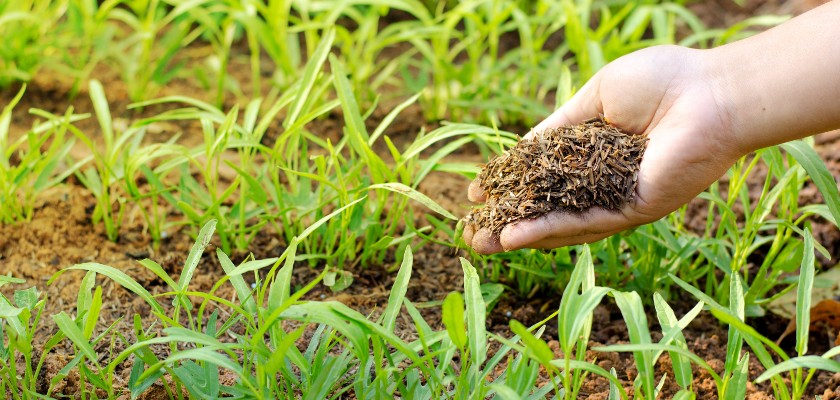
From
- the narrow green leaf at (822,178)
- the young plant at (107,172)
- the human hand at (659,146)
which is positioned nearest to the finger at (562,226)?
the human hand at (659,146)

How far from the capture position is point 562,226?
5.55 feet

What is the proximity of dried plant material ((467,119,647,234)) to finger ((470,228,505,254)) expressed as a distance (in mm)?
13

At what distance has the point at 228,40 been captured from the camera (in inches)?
112

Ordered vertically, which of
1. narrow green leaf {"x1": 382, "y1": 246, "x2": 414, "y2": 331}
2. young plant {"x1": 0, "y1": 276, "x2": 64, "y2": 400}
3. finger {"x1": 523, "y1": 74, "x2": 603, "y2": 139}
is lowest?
young plant {"x1": 0, "y1": 276, "x2": 64, "y2": 400}

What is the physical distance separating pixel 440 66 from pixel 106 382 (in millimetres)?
1618

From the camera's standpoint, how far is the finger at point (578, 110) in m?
1.91

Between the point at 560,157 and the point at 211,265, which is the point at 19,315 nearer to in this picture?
the point at 211,265

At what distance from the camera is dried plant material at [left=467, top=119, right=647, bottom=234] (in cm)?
172

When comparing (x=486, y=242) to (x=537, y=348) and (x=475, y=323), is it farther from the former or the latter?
(x=537, y=348)

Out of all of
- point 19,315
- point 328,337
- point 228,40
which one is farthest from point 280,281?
point 228,40

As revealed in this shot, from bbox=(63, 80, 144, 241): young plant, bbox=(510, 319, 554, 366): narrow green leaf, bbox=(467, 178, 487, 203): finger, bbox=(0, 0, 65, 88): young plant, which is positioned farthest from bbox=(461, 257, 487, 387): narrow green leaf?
bbox=(0, 0, 65, 88): young plant

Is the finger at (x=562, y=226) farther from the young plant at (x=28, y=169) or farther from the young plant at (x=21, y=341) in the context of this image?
the young plant at (x=28, y=169)

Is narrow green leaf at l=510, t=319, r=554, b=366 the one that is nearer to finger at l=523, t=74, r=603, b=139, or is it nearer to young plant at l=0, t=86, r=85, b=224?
finger at l=523, t=74, r=603, b=139

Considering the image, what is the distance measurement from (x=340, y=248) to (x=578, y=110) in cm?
63
